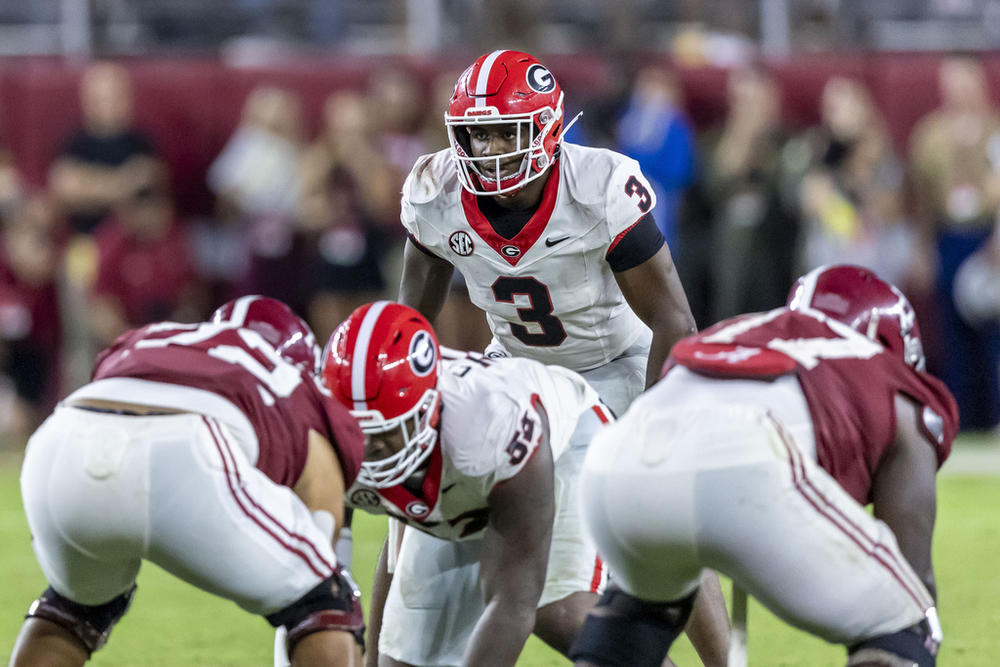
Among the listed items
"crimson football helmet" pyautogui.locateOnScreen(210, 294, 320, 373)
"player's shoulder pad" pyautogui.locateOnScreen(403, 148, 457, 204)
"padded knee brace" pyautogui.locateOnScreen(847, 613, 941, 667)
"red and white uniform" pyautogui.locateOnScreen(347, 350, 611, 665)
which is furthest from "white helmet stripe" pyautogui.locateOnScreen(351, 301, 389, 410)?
"padded knee brace" pyautogui.locateOnScreen(847, 613, 941, 667)

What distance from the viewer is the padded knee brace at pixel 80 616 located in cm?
344

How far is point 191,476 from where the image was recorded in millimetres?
3057

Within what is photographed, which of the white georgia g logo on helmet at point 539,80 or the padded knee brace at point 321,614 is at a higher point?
the white georgia g logo on helmet at point 539,80

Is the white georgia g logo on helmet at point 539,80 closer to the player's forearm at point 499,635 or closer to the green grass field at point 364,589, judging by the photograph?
the player's forearm at point 499,635

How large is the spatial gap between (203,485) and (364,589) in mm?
3234

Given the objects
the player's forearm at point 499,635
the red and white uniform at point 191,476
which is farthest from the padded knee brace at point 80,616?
the player's forearm at point 499,635

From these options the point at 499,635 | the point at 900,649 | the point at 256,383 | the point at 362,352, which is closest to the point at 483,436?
the point at 362,352

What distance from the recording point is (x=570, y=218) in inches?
172

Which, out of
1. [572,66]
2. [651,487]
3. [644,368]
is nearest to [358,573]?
[644,368]

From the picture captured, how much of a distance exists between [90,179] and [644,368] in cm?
618

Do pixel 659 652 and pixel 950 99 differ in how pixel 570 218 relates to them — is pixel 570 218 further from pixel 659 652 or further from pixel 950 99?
pixel 950 99

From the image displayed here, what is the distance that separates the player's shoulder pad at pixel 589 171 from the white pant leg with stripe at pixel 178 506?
61.2 inches

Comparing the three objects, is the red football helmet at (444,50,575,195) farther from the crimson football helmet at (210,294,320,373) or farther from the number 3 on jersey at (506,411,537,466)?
the number 3 on jersey at (506,411,537,466)

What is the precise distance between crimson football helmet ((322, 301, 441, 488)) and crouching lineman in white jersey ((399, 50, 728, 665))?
32.9 inches
